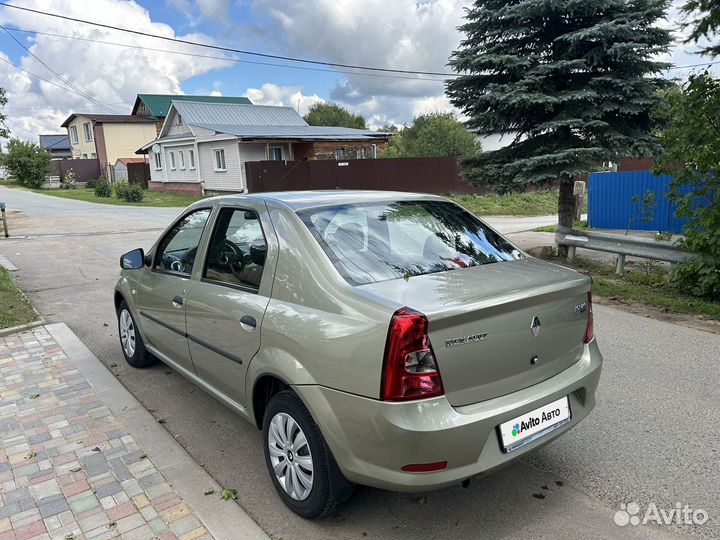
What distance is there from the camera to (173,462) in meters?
3.40

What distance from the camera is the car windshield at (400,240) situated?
9.57 ft

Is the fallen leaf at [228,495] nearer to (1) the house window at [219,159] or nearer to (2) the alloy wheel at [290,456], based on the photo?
(2) the alloy wheel at [290,456]

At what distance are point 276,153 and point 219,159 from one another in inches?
124

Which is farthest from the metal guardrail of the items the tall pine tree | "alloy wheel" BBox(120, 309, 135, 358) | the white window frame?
the white window frame

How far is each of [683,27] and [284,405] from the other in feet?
30.6

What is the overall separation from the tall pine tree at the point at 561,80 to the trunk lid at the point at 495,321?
7.39m

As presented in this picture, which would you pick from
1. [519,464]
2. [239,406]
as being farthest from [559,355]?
[239,406]

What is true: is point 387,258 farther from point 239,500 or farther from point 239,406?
point 239,500

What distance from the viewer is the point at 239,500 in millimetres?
3031

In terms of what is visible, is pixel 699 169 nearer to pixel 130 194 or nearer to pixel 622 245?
pixel 622 245

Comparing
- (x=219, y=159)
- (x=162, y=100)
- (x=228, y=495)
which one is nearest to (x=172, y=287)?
(x=228, y=495)

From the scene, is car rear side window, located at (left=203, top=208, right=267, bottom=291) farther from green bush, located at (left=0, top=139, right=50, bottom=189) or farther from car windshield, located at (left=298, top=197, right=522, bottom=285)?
green bush, located at (left=0, top=139, right=50, bottom=189)

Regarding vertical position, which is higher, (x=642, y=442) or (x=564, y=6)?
(x=564, y=6)

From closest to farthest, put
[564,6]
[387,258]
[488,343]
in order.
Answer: [488,343] → [387,258] → [564,6]
